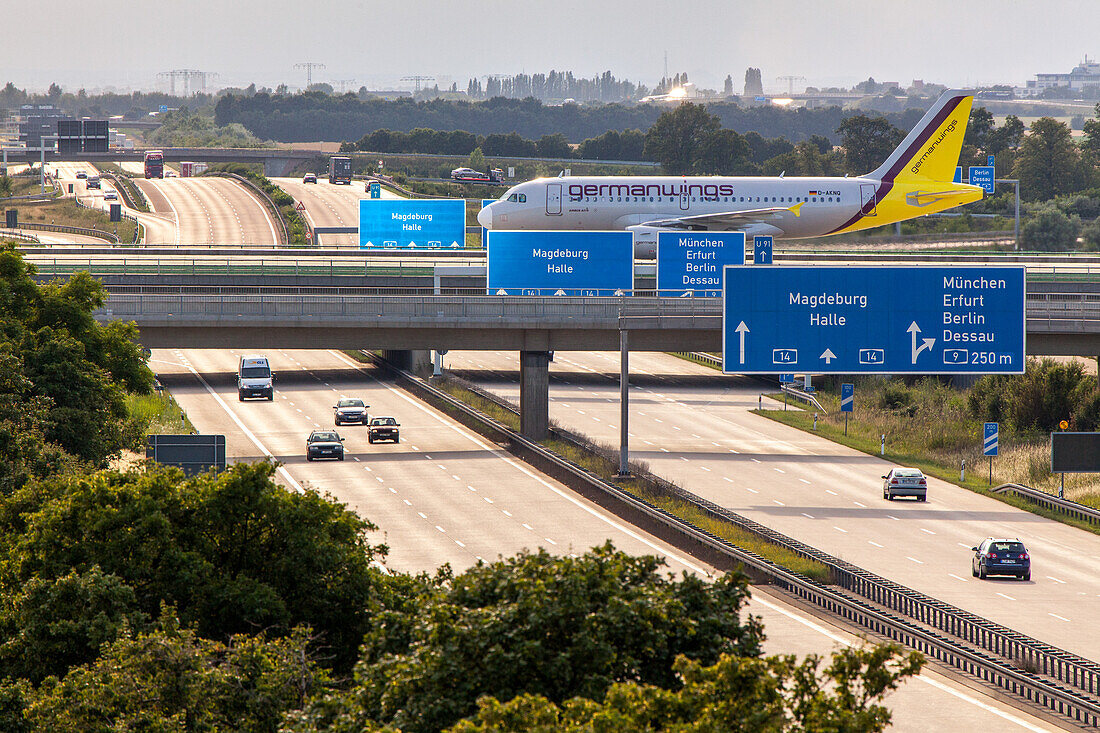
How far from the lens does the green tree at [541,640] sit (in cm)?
1730

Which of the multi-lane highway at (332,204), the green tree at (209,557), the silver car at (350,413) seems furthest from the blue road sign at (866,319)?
the multi-lane highway at (332,204)

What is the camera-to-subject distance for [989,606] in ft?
132

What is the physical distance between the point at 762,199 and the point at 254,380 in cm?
3354

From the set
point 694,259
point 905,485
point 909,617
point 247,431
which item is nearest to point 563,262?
point 694,259

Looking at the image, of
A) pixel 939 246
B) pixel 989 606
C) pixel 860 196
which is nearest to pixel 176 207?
pixel 939 246

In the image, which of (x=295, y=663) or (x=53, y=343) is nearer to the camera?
(x=295, y=663)

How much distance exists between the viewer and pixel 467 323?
65812 millimetres

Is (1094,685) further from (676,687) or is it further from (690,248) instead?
(690,248)

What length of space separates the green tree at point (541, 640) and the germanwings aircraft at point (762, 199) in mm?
65717

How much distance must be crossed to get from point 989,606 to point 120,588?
26.0 meters

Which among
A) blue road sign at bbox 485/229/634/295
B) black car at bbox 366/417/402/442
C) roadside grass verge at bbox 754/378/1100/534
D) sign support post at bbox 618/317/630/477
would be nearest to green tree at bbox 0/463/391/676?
sign support post at bbox 618/317/630/477

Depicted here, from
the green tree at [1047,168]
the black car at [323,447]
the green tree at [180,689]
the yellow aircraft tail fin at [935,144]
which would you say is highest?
the green tree at [1047,168]

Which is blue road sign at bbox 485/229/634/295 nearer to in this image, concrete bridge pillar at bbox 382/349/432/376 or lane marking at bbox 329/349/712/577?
lane marking at bbox 329/349/712/577

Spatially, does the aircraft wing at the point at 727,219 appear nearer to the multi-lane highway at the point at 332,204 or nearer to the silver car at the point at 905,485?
the silver car at the point at 905,485
